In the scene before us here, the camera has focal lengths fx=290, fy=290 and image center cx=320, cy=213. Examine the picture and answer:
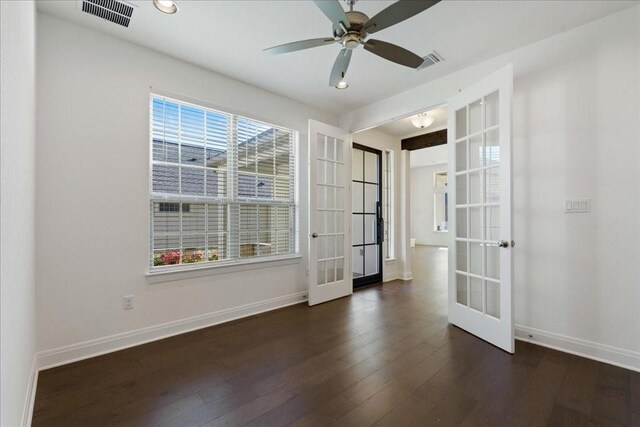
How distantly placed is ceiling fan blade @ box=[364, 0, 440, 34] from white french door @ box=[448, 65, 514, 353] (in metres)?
1.33

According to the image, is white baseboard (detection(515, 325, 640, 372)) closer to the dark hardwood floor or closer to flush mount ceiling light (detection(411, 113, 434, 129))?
the dark hardwood floor

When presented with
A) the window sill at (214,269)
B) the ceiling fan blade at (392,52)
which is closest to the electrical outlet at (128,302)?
the window sill at (214,269)

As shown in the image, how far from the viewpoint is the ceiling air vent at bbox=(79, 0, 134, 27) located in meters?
2.23

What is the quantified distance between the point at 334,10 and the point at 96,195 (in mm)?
2436

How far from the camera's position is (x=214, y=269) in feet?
10.7

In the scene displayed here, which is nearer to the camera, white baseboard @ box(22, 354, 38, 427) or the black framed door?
white baseboard @ box(22, 354, 38, 427)

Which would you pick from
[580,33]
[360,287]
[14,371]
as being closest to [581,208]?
[580,33]

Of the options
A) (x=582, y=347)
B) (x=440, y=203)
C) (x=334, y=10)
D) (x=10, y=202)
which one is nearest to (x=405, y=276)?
(x=582, y=347)

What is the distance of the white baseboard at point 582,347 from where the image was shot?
7.41 ft

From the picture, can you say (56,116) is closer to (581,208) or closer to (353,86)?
(353,86)

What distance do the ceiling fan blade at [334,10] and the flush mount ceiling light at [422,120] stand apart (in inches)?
117

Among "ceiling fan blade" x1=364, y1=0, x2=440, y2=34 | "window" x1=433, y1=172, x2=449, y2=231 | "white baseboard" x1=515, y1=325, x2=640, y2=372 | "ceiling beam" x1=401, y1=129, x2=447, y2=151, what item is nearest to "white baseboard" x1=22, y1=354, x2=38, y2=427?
"ceiling fan blade" x1=364, y1=0, x2=440, y2=34

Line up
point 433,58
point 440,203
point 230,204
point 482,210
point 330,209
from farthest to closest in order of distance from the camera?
point 440,203 < point 330,209 < point 230,204 < point 433,58 < point 482,210

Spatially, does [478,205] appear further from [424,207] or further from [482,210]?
[424,207]
